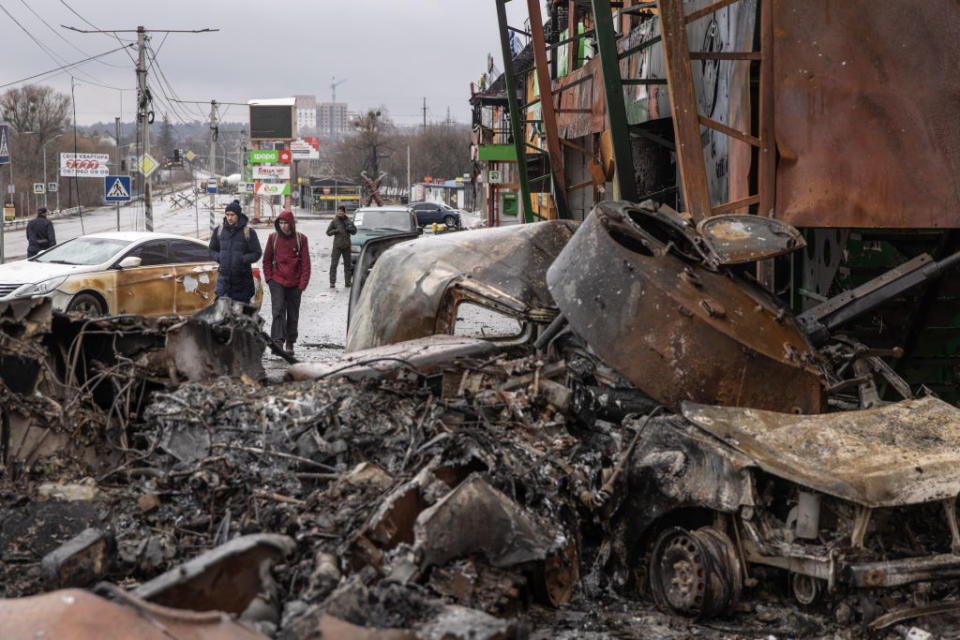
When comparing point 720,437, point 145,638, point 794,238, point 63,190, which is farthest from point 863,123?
point 63,190

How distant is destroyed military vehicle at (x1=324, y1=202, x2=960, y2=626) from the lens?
397 cm

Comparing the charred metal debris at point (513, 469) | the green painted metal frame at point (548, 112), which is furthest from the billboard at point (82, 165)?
the charred metal debris at point (513, 469)

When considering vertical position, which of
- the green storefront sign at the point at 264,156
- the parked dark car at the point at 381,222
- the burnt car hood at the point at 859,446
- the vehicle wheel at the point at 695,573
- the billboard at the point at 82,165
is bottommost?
the vehicle wheel at the point at 695,573

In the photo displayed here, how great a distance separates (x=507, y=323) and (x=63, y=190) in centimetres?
7665

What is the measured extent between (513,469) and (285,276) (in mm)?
7833

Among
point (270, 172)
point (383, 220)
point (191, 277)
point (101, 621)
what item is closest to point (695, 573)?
point (101, 621)

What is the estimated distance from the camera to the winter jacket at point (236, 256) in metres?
11.8

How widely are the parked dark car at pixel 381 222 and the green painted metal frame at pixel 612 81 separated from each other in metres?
15.0

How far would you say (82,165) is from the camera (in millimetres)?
34531

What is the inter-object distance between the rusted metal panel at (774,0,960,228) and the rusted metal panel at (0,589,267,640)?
6.15m

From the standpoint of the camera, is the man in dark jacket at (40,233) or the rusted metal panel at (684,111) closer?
the rusted metal panel at (684,111)

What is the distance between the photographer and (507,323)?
6.77 meters

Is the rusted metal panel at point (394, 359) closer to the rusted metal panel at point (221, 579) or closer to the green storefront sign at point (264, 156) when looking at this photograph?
the rusted metal panel at point (221, 579)

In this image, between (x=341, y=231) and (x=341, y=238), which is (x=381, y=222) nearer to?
(x=341, y=238)
